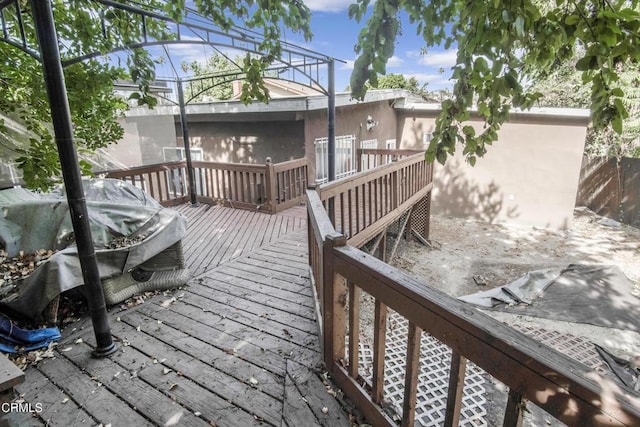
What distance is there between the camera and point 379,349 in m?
1.81

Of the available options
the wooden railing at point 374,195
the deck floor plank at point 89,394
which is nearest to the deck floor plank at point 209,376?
the deck floor plank at point 89,394

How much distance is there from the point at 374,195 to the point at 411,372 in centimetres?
383

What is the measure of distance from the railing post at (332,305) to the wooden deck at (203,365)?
0.22 metres

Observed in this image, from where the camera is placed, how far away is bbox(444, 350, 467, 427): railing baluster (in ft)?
4.17

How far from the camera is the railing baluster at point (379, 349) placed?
175cm

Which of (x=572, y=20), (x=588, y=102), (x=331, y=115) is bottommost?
(x=331, y=115)

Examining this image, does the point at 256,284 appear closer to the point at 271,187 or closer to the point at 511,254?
the point at 271,187

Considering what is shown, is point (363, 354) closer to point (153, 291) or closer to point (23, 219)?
point (153, 291)

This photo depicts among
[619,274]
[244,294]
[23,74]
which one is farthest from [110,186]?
[619,274]

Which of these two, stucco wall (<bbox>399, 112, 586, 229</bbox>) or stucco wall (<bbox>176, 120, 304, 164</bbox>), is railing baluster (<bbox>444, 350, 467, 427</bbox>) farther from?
stucco wall (<bbox>399, 112, 586, 229</bbox>)

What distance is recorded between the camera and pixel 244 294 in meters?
3.58

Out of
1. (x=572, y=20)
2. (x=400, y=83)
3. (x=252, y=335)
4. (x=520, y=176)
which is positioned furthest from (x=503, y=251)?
(x=400, y=83)

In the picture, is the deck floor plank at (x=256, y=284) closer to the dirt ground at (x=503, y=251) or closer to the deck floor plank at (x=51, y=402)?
the deck floor plank at (x=51, y=402)

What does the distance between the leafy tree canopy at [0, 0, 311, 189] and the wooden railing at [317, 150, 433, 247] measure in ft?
4.67
